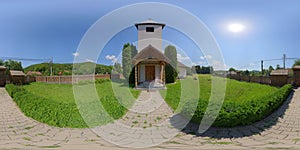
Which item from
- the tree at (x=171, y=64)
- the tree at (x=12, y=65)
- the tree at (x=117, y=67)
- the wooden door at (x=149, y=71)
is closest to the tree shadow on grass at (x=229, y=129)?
the wooden door at (x=149, y=71)

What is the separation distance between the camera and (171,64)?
18438mm

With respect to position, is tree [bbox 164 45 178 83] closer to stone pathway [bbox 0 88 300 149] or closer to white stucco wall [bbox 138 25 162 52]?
white stucco wall [bbox 138 25 162 52]

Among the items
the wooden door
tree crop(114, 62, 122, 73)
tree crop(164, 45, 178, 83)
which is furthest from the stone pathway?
tree crop(114, 62, 122, 73)

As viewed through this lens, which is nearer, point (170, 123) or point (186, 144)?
point (186, 144)

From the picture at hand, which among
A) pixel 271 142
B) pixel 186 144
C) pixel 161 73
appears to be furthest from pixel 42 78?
pixel 271 142

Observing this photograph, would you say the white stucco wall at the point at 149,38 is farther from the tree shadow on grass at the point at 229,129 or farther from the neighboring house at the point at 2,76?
the tree shadow on grass at the point at 229,129

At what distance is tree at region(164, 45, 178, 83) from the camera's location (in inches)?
689

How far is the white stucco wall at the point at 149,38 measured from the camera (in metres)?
17.5

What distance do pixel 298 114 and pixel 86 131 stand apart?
7.52 meters

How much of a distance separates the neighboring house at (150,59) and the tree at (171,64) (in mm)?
1105

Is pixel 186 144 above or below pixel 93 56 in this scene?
below

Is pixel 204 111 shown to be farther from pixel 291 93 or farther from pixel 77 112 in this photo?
pixel 291 93

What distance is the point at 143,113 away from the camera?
7.20 metres

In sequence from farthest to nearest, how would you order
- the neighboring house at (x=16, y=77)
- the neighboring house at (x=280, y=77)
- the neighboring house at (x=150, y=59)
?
1. the neighboring house at (x=150, y=59)
2. the neighboring house at (x=16, y=77)
3. the neighboring house at (x=280, y=77)
